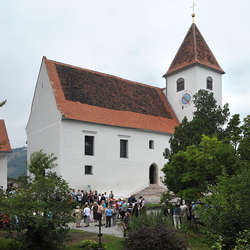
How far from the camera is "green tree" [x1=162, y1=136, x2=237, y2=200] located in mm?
16656

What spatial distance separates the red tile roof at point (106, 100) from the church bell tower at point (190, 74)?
195 centimetres

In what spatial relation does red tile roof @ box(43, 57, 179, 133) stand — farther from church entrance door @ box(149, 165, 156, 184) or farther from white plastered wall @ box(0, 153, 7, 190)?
white plastered wall @ box(0, 153, 7, 190)

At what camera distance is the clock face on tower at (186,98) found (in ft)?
126

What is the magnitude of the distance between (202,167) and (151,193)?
15818 millimetres

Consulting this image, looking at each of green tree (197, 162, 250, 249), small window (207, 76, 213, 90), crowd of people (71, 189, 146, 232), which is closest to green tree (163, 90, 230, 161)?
crowd of people (71, 189, 146, 232)

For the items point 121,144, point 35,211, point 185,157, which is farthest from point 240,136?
point 121,144

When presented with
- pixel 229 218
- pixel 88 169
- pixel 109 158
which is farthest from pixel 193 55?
pixel 229 218

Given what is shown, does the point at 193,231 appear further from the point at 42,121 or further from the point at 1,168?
the point at 1,168

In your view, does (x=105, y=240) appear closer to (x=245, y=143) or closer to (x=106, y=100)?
(x=245, y=143)

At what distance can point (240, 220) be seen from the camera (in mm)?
9875

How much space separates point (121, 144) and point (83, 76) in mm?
8855

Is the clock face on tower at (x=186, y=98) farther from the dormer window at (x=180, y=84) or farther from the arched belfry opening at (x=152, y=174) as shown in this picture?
the arched belfry opening at (x=152, y=174)

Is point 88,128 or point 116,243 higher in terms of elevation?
point 88,128

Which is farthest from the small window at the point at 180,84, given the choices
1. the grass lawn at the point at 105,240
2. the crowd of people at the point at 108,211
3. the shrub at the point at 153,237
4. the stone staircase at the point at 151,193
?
the shrub at the point at 153,237
